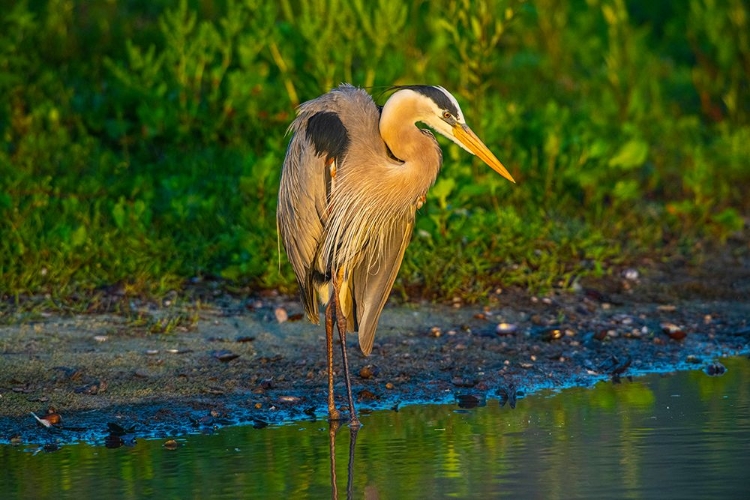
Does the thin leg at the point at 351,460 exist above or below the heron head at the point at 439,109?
below

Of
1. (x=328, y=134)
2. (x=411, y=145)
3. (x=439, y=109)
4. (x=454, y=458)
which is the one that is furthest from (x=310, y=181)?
(x=454, y=458)

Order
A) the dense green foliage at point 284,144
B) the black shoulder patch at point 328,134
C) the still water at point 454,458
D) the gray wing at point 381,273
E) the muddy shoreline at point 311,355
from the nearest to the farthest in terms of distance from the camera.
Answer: the still water at point 454,458 → the muddy shoreline at point 311,355 → the black shoulder patch at point 328,134 → the gray wing at point 381,273 → the dense green foliage at point 284,144

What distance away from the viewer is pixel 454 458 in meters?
4.43

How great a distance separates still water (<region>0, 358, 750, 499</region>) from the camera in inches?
159

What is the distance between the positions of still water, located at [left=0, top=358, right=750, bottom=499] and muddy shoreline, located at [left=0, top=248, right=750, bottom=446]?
25cm

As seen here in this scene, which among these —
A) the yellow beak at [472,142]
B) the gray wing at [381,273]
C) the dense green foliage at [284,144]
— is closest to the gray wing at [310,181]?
the gray wing at [381,273]

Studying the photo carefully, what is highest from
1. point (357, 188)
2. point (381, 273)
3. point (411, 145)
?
point (411, 145)

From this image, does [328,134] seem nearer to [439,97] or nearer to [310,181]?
[310,181]

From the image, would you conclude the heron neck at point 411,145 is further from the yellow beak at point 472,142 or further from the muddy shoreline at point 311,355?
the muddy shoreline at point 311,355

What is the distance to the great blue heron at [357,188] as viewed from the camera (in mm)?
5273

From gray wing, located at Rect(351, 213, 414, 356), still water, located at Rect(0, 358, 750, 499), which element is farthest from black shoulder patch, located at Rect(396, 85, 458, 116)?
still water, located at Rect(0, 358, 750, 499)

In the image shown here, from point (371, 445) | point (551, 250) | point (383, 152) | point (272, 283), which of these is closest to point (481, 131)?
point (551, 250)

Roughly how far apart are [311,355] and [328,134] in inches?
46.5

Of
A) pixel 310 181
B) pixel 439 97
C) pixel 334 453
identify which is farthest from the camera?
pixel 310 181
